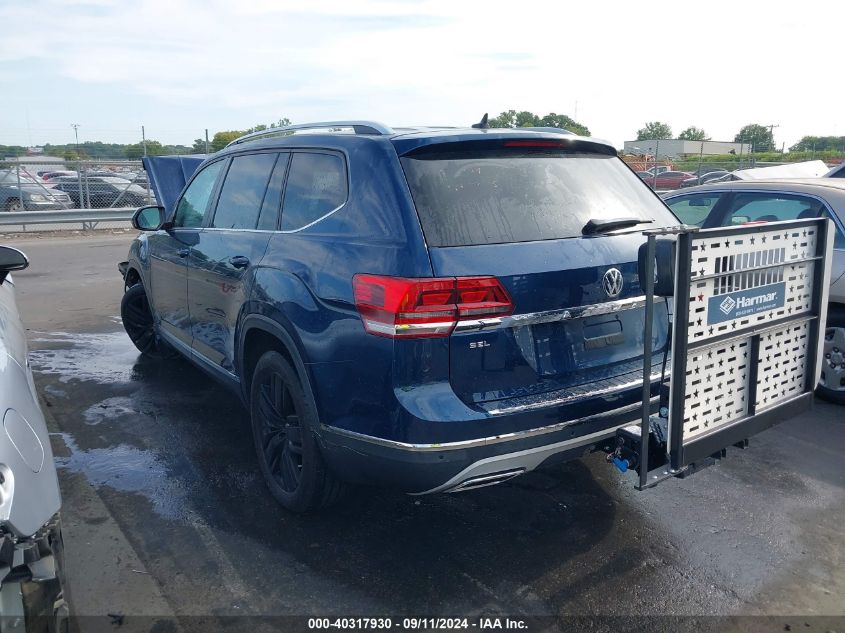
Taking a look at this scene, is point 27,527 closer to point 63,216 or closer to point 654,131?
point 63,216

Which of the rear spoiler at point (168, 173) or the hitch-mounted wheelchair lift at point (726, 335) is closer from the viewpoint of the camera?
the hitch-mounted wheelchair lift at point (726, 335)

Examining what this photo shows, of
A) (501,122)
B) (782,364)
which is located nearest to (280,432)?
(782,364)

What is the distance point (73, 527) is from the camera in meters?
3.70

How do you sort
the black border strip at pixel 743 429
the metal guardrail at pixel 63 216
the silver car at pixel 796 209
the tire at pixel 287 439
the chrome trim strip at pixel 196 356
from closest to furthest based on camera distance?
the black border strip at pixel 743 429 < the tire at pixel 287 439 < the chrome trim strip at pixel 196 356 < the silver car at pixel 796 209 < the metal guardrail at pixel 63 216

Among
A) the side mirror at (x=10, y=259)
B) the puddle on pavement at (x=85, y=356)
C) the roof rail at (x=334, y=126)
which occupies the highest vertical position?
the roof rail at (x=334, y=126)

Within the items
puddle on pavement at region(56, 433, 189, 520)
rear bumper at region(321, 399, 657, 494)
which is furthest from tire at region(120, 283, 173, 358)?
rear bumper at region(321, 399, 657, 494)

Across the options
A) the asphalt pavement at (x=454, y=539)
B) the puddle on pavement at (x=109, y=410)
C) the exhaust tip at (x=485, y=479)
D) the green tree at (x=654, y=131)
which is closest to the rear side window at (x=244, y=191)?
the asphalt pavement at (x=454, y=539)

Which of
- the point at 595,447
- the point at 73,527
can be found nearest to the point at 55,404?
the point at 73,527

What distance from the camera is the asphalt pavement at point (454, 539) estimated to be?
3.08 meters

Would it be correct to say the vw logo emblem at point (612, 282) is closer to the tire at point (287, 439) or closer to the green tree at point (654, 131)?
the tire at point (287, 439)

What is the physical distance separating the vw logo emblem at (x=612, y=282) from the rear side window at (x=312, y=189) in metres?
1.24

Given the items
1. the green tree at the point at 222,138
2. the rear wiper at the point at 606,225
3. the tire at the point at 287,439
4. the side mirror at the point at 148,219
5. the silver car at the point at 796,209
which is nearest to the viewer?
the rear wiper at the point at 606,225

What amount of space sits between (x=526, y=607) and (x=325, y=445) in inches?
43.0

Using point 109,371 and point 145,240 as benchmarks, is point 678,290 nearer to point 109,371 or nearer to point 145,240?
point 145,240
